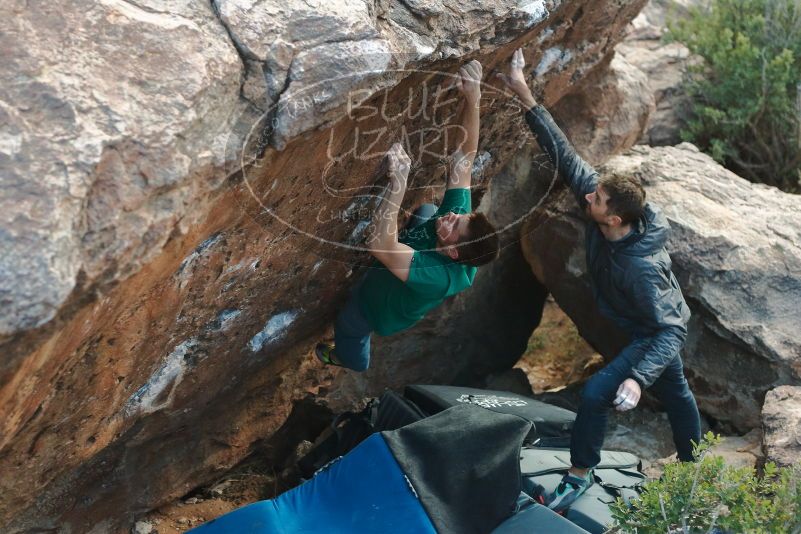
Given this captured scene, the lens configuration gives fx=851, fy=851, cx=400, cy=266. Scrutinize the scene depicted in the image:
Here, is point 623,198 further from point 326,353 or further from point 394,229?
point 326,353

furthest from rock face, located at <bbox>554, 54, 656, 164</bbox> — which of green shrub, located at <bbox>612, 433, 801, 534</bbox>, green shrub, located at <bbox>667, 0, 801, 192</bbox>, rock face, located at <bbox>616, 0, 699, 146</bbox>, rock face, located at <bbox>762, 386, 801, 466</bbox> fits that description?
green shrub, located at <bbox>612, 433, 801, 534</bbox>

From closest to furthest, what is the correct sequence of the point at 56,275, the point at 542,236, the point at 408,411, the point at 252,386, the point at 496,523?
the point at 56,275 < the point at 496,523 < the point at 408,411 < the point at 252,386 < the point at 542,236

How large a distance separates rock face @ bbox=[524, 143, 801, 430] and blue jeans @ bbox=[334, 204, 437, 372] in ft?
4.62

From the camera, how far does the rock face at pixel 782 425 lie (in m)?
3.88

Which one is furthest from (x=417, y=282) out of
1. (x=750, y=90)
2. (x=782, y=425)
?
(x=750, y=90)

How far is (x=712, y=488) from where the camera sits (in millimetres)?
3012

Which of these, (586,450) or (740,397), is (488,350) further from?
(586,450)

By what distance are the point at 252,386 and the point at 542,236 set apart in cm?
202

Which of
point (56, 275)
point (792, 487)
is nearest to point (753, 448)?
point (792, 487)

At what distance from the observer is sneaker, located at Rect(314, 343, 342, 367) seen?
440 centimetres

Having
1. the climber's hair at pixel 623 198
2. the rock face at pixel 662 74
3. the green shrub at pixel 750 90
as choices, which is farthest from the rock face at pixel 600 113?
the climber's hair at pixel 623 198

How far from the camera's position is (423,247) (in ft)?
12.0

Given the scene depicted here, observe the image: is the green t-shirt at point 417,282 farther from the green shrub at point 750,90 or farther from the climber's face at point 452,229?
the green shrub at point 750,90

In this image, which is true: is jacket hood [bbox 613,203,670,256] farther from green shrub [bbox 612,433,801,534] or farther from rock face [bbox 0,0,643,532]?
green shrub [bbox 612,433,801,534]
